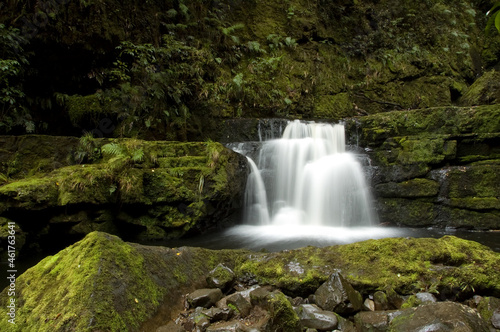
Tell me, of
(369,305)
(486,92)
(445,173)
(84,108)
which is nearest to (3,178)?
(84,108)

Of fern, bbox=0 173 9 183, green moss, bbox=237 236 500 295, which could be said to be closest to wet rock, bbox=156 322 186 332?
green moss, bbox=237 236 500 295

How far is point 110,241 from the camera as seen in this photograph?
2.54 meters

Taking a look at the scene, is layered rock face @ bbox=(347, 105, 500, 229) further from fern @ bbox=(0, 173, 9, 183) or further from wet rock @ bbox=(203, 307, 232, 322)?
fern @ bbox=(0, 173, 9, 183)

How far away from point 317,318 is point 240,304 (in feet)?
2.10

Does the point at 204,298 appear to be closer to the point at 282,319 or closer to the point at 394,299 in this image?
the point at 282,319

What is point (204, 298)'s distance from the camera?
2.53m

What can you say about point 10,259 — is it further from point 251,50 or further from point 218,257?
point 251,50

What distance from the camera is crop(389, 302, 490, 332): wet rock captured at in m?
1.87

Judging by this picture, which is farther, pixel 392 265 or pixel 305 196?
pixel 305 196

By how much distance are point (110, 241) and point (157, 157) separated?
429 cm

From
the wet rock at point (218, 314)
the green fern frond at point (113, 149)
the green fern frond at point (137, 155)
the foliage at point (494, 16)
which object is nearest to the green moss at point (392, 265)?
the wet rock at point (218, 314)

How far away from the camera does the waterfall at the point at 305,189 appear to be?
745cm

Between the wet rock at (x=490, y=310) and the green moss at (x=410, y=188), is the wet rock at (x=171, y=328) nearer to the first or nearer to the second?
the wet rock at (x=490, y=310)

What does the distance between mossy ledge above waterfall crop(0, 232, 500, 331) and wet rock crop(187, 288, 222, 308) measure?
0.42 ft
